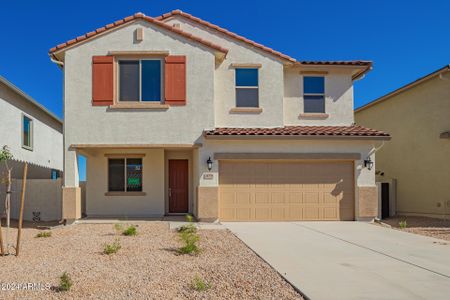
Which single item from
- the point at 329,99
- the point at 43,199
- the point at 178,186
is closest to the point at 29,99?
the point at 43,199

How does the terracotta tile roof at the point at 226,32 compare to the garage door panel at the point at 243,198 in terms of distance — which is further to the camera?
the terracotta tile roof at the point at 226,32

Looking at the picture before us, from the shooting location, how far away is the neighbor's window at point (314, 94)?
15.6 meters

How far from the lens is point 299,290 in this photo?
5898 millimetres

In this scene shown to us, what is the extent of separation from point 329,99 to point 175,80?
6259mm

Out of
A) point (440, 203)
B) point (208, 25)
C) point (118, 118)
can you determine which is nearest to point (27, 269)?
point (118, 118)

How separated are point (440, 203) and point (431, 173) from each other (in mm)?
1303

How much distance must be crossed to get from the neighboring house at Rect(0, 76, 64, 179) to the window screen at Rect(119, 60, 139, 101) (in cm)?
537

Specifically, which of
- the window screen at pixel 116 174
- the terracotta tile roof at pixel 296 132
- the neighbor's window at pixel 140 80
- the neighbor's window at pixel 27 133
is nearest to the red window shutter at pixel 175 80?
the neighbor's window at pixel 140 80

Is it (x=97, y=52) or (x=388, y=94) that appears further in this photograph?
(x=388, y=94)

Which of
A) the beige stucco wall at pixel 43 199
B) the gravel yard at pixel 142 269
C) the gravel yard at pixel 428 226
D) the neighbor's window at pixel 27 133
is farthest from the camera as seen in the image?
the neighbor's window at pixel 27 133

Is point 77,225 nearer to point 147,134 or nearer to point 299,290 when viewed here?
point 147,134

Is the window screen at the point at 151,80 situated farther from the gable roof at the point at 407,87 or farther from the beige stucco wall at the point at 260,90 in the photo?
the gable roof at the point at 407,87

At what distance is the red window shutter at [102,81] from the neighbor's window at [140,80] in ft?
1.30

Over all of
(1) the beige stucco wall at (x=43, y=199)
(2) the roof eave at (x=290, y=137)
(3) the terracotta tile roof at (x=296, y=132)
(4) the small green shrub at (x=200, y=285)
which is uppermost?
(3) the terracotta tile roof at (x=296, y=132)
